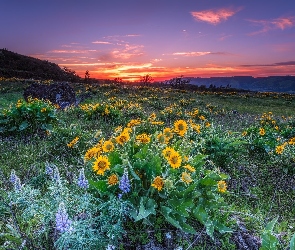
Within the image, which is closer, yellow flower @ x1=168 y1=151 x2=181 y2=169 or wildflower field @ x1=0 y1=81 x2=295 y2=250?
wildflower field @ x1=0 y1=81 x2=295 y2=250

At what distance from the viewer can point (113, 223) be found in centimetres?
353

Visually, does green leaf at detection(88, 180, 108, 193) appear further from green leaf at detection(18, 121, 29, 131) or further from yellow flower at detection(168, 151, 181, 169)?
green leaf at detection(18, 121, 29, 131)

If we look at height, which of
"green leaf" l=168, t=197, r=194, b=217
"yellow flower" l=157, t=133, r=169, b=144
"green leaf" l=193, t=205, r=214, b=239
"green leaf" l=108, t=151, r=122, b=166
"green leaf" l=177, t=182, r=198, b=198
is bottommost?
"green leaf" l=193, t=205, r=214, b=239

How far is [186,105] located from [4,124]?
42.3 ft

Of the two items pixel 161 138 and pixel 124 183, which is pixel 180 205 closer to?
pixel 124 183

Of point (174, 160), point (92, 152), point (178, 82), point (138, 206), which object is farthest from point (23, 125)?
point (178, 82)

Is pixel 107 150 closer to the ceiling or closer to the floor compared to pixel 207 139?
closer to the ceiling

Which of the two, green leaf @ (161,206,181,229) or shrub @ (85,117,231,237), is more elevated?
shrub @ (85,117,231,237)

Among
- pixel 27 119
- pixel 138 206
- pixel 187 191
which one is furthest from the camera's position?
pixel 27 119

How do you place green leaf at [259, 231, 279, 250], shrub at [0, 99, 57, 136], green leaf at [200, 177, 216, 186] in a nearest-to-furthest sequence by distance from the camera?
green leaf at [259, 231, 279, 250], green leaf at [200, 177, 216, 186], shrub at [0, 99, 57, 136]

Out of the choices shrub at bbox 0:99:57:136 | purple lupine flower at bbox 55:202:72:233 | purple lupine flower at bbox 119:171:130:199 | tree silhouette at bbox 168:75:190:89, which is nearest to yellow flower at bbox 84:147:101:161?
purple lupine flower at bbox 119:171:130:199

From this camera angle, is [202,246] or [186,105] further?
[186,105]

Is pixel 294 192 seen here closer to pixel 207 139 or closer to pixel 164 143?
pixel 207 139

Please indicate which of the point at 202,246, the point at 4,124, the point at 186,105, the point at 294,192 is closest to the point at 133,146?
the point at 202,246
